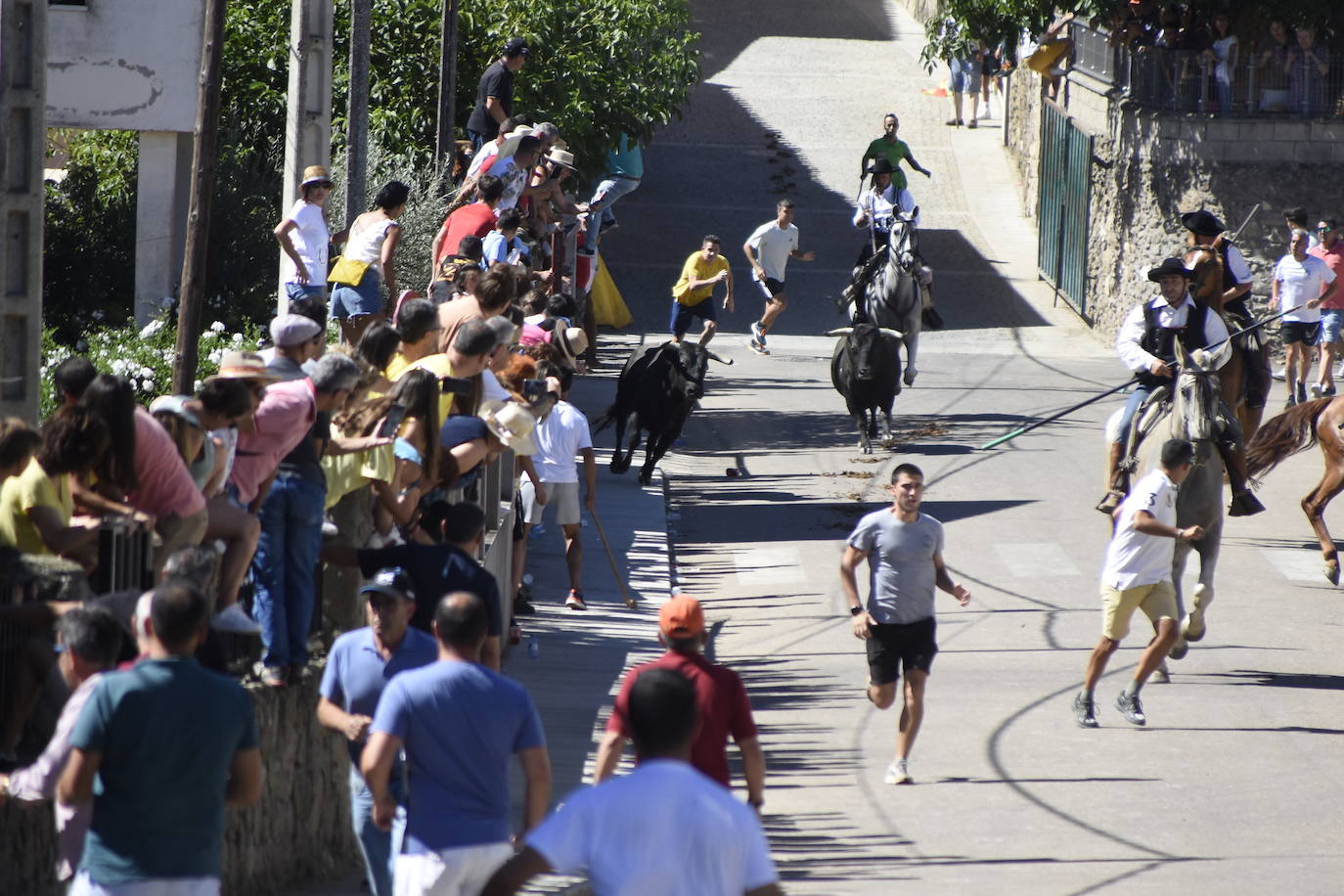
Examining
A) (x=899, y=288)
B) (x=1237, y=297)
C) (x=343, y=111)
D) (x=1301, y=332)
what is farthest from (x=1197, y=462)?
(x=343, y=111)

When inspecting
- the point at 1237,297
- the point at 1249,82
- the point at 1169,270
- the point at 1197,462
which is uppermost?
the point at 1249,82

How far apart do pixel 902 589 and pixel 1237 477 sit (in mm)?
4298

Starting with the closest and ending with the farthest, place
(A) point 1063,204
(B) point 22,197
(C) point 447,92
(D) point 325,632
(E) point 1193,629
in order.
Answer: (D) point 325,632 < (B) point 22,197 < (E) point 1193,629 < (C) point 447,92 < (A) point 1063,204

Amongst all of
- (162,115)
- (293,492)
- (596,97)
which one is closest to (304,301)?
(293,492)

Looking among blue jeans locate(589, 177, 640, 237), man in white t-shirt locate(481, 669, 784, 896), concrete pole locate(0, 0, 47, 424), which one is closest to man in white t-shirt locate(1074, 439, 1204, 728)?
concrete pole locate(0, 0, 47, 424)

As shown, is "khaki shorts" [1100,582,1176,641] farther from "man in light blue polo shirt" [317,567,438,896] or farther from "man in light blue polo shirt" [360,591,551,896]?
"man in light blue polo shirt" [360,591,551,896]

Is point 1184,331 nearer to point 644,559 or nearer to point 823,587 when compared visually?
point 823,587

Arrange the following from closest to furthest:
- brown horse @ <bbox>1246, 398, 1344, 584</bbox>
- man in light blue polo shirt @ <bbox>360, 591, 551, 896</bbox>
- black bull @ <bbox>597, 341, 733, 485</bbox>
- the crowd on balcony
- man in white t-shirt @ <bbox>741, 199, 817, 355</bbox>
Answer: man in light blue polo shirt @ <bbox>360, 591, 551, 896</bbox> < brown horse @ <bbox>1246, 398, 1344, 584</bbox> < black bull @ <bbox>597, 341, 733, 485</bbox> < the crowd on balcony < man in white t-shirt @ <bbox>741, 199, 817, 355</bbox>

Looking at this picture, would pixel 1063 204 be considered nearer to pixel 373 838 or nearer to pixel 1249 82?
pixel 1249 82

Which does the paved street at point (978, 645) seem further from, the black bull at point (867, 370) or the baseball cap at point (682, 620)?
the baseball cap at point (682, 620)

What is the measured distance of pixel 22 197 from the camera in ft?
39.2

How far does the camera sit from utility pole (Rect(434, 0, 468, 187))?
22.8m

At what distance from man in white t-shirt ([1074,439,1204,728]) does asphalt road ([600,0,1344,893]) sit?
26cm

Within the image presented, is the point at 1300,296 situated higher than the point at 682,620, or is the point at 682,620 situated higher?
the point at 1300,296
